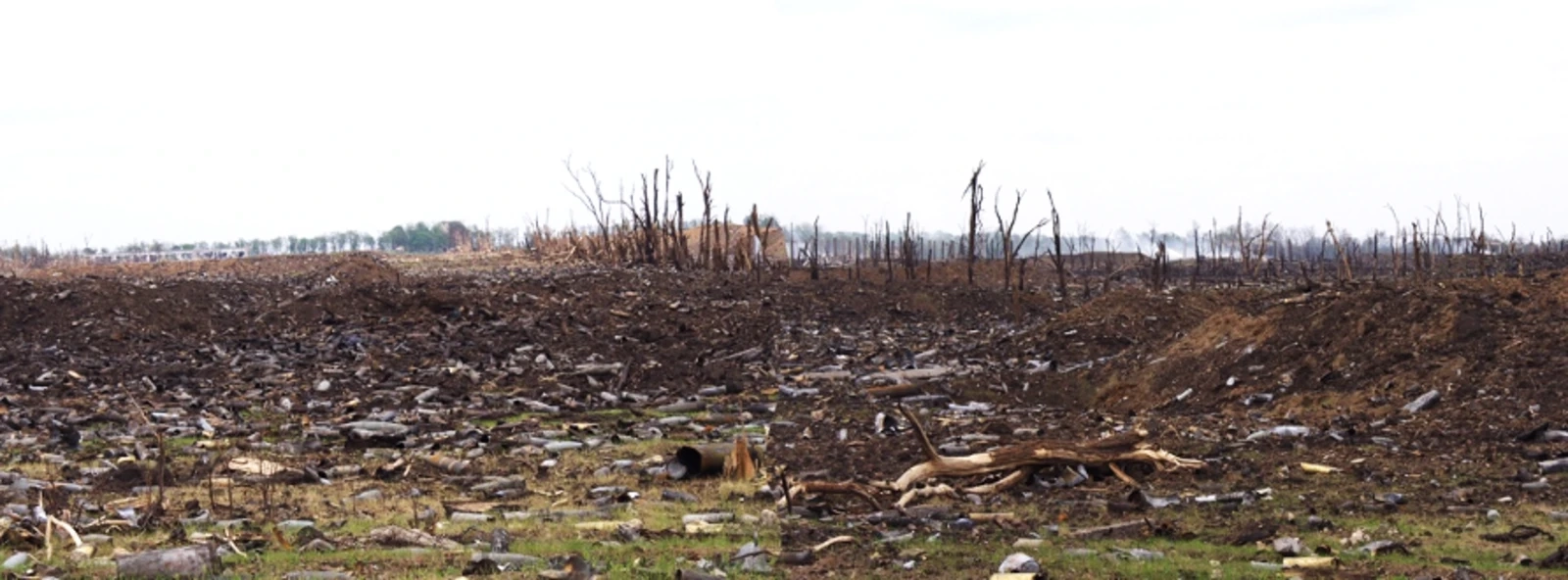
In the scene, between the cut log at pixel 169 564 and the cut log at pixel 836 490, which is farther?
the cut log at pixel 836 490

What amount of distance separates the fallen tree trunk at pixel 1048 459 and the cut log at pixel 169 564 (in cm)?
446

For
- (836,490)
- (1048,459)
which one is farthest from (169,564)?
(1048,459)

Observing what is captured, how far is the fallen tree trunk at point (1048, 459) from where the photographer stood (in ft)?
31.9

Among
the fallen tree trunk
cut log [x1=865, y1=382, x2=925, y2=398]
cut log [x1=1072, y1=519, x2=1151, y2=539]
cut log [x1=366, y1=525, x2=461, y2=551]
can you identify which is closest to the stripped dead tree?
the fallen tree trunk

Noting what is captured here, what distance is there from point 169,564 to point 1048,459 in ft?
19.0

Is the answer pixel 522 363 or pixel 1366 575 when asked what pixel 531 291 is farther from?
pixel 1366 575

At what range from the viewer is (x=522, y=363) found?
20.3 metres

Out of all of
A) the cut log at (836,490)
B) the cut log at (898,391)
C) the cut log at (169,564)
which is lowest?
the cut log at (898,391)

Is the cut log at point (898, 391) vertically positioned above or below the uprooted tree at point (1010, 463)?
below

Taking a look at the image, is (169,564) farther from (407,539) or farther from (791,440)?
(791,440)

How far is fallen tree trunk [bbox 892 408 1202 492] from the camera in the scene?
31.9 feet

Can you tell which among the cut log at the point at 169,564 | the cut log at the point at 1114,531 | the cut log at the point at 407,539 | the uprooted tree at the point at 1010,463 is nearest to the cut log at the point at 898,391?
the uprooted tree at the point at 1010,463

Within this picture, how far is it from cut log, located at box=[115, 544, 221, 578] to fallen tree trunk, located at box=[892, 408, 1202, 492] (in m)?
4.46

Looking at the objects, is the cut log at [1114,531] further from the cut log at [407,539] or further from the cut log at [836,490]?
the cut log at [407,539]
